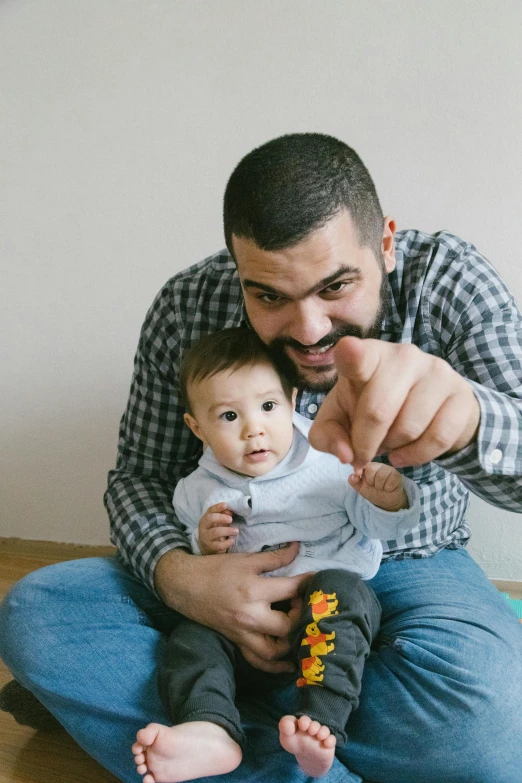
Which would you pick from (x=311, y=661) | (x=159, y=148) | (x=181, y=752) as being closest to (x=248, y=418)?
(x=311, y=661)

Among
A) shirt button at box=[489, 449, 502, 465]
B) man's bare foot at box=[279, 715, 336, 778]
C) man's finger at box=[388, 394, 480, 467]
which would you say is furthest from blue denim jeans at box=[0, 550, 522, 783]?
man's finger at box=[388, 394, 480, 467]

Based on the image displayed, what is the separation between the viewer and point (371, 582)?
1.21 metres

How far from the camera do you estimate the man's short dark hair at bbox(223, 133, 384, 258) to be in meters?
1.03

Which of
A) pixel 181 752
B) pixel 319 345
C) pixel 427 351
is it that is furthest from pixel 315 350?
pixel 181 752

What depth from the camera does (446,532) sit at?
1275 mm

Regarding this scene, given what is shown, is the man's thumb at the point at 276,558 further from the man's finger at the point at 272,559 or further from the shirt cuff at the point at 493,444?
the shirt cuff at the point at 493,444

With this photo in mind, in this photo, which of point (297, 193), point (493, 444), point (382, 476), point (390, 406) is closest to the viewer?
point (390, 406)

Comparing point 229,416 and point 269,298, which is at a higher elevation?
point 269,298

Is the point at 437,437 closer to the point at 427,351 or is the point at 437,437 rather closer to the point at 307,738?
the point at 307,738

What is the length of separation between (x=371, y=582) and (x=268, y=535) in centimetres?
22

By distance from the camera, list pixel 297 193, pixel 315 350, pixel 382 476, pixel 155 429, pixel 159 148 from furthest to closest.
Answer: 1. pixel 159 148
2. pixel 155 429
3. pixel 315 350
4. pixel 297 193
5. pixel 382 476

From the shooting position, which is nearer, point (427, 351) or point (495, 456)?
point (495, 456)

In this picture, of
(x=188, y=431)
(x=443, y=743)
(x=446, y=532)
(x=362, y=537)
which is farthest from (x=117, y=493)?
(x=443, y=743)

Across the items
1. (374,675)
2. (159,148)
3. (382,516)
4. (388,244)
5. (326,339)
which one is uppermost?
(159,148)
